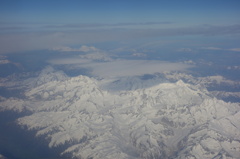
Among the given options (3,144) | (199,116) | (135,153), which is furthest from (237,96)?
(3,144)

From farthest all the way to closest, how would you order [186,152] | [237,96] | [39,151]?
[237,96] < [39,151] < [186,152]

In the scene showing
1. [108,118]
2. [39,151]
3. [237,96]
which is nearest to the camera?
[39,151]

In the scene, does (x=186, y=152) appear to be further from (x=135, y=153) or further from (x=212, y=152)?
(x=135, y=153)

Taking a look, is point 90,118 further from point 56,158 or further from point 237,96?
point 237,96

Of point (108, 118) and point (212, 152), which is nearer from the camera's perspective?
point (212, 152)

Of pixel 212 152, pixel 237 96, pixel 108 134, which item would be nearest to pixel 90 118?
pixel 108 134

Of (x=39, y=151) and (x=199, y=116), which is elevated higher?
(x=199, y=116)
